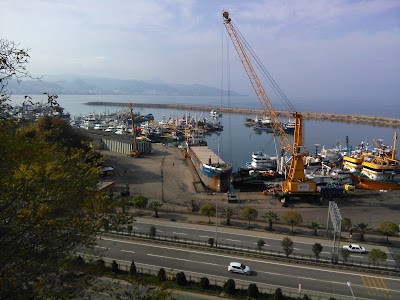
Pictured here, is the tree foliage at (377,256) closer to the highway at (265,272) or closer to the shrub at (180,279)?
the highway at (265,272)

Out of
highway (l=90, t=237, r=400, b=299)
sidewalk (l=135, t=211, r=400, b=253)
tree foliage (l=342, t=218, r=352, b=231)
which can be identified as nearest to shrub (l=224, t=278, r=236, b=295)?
highway (l=90, t=237, r=400, b=299)

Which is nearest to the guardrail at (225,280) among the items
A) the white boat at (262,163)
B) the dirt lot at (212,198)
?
the dirt lot at (212,198)

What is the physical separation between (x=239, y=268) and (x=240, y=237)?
118 inches

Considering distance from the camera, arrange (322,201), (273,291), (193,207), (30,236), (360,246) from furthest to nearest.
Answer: (322,201) → (193,207) → (360,246) → (273,291) → (30,236)

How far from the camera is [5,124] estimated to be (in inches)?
165

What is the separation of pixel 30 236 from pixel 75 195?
0.78m

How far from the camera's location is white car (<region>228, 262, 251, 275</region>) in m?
10.6

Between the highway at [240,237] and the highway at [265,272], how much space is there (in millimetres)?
944

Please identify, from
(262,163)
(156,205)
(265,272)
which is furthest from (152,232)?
(262,163)

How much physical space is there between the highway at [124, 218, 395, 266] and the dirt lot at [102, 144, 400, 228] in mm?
2244

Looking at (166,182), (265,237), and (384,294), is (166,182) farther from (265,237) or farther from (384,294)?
(384,294)

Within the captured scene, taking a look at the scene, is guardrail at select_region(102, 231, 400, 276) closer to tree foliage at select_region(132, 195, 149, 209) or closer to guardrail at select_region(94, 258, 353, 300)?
guardrail at select_region(94, 258, 353, 300)

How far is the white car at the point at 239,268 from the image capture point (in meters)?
10.6

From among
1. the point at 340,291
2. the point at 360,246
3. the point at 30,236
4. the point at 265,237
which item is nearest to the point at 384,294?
the point at 340,291
